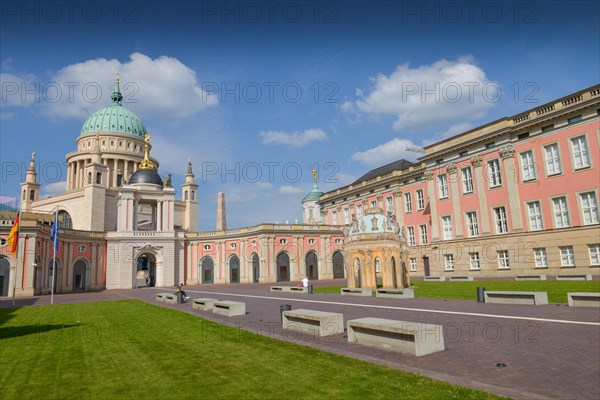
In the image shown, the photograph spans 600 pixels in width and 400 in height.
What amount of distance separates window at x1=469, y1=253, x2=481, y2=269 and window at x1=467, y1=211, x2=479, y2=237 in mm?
2288

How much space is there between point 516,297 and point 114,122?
298ft

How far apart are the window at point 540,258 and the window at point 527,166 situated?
6.83m

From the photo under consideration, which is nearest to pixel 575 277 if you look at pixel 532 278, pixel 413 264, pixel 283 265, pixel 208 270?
pixel 532 278

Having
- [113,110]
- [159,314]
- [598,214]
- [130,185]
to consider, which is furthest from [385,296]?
[113,110]

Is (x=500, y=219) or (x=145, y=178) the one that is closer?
(x=500, y=219)

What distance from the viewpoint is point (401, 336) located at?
10398 millimetres

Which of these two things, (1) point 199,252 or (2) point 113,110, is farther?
(2) point 113,110

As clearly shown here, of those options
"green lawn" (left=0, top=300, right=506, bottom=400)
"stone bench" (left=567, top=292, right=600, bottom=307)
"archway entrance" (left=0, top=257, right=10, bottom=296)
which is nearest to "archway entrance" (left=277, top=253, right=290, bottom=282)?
"archway entrance" (left=0, top=257, right=10, bottom=296)

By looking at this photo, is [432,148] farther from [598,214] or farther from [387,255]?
[387,255]

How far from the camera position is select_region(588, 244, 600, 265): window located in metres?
33.3

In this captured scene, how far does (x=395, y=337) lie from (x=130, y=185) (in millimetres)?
64181

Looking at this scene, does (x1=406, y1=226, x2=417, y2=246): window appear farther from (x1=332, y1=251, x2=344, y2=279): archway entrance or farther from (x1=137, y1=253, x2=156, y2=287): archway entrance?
(x1=137, y1=253, x2=156, y2=287): archway entrance

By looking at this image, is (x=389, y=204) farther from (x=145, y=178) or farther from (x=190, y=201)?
(x=190, y=201)

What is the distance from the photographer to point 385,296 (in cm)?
2553
